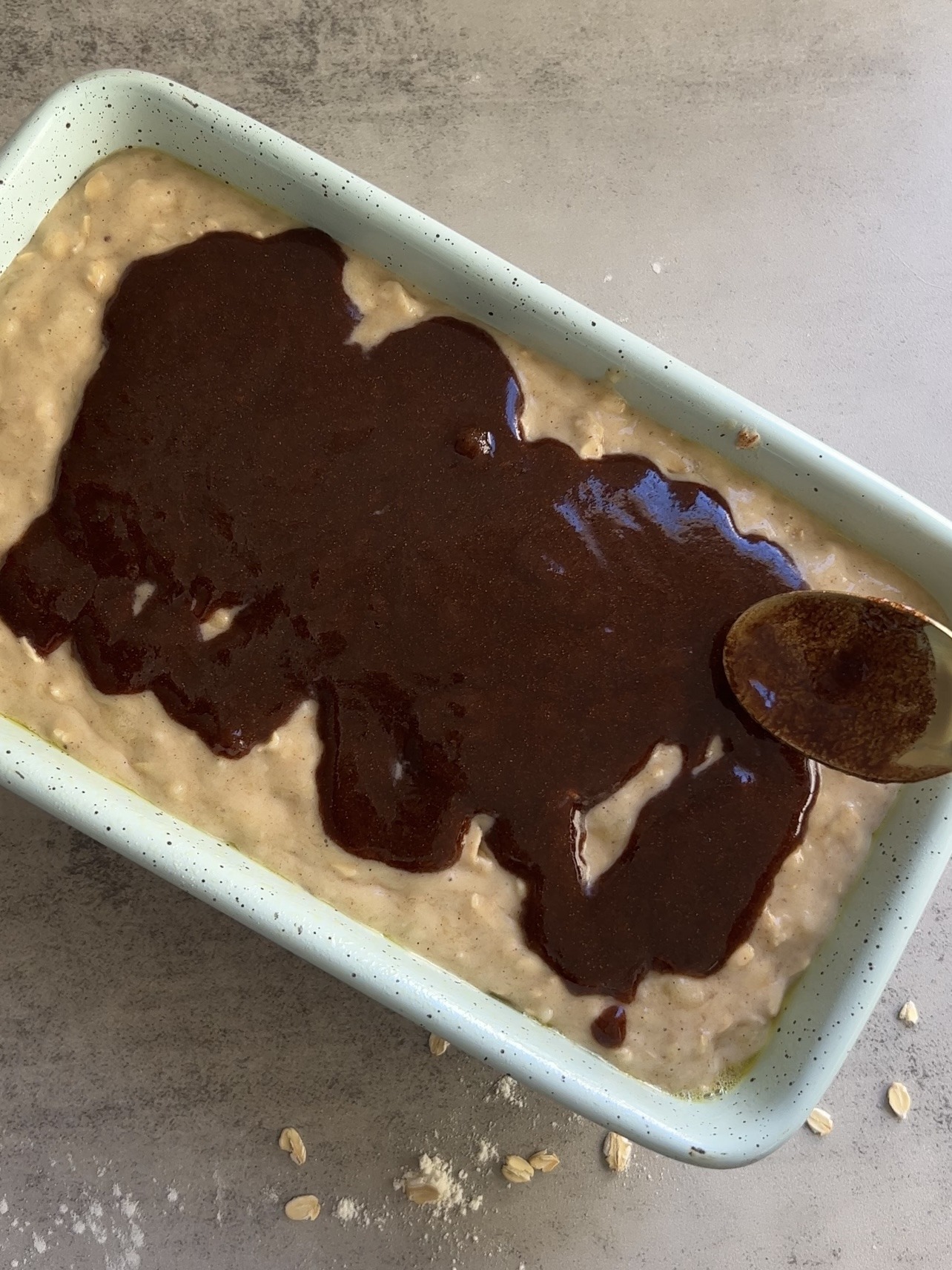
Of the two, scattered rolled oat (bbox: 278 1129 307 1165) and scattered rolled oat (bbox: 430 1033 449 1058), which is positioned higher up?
scattered rolled oat (bbox: 430 1033 449 1058)

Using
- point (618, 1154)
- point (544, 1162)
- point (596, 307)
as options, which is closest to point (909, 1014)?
point (618, 1154)

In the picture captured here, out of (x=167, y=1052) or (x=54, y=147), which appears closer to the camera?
(x=54, y=147)

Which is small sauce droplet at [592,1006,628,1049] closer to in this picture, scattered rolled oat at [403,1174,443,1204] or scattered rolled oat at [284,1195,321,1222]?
scattered rolled oat at [403,1174,443,1204]

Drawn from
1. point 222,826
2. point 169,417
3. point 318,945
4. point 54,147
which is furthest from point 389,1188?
point 54,147

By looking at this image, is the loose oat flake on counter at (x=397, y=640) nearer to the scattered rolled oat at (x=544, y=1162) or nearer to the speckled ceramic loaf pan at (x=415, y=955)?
the speckled ceramic loaf pan at (x=415, y=955)

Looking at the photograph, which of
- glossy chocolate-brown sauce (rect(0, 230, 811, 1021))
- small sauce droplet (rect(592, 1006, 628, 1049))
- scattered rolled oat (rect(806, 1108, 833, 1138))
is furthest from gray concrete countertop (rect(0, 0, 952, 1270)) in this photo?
glossy chocolate-brown sauce (rect(0, 230, 811, 1021))

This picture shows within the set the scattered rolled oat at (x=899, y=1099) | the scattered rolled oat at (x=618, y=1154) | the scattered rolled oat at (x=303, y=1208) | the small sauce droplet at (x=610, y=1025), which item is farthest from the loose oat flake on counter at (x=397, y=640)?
the scattered rolled oat at (x=303, y=1208)

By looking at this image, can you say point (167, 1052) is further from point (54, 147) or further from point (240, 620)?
point (54, 147)

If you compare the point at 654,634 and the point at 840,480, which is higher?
the point at 840,480
